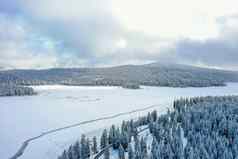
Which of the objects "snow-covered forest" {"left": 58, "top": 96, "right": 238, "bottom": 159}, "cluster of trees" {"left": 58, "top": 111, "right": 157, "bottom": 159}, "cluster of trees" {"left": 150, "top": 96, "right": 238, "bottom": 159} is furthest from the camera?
"cluster of trees" {"left": 58, "top": 111, "right": 157, "bottom": 159}

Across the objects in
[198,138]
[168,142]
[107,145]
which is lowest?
[107,145]

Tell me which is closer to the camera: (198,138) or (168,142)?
(168,142)


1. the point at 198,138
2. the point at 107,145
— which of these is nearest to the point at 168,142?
the point at 198,138

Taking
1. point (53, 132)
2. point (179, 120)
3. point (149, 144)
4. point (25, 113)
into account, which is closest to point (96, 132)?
point (53, 132)

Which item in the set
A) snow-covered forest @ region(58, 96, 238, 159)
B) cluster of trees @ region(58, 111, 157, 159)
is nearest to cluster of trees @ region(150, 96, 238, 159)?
snow-covered forest @ region(58, 96, 238, 159)

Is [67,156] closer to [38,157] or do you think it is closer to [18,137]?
[38,157]

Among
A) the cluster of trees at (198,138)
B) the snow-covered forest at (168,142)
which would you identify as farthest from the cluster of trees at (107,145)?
the cluster of trees at (198,138)

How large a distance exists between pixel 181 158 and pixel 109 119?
36067 mm

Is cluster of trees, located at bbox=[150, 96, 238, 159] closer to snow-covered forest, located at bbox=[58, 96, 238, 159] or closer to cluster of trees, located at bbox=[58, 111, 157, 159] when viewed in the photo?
snow-covered forest, located at bbox=[58, 96, 238, 159]

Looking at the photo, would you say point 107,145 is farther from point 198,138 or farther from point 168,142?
point 198,138

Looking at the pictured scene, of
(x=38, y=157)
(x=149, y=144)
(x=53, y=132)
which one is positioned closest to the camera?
(x=38, y=157)

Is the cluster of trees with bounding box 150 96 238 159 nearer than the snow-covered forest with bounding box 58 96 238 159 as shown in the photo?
Yes

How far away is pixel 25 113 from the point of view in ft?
248

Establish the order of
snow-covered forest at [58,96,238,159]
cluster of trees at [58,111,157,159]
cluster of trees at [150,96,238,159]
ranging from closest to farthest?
cluster of trees at [150,96,238,159], snow-covered forest at [58,96,238,159], cluster of trees at [58,111,157,159]
